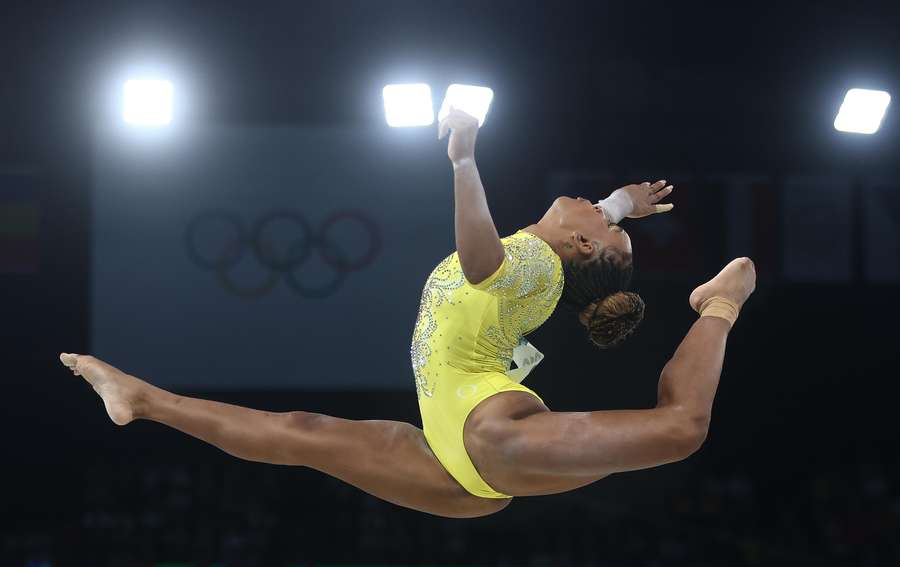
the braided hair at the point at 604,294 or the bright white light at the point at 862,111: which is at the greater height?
the bright white light at the point at 862,111

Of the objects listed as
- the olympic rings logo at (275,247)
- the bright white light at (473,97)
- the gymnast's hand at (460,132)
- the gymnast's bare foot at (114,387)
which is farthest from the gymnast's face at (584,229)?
→ the olympic rings logo at (275,247)

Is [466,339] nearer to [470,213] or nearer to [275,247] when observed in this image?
[470,213]

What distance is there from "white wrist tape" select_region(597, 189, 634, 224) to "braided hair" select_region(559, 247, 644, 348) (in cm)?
16

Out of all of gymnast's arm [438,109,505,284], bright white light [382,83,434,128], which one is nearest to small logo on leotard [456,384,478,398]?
gymnast's arm [438,109,505,284]

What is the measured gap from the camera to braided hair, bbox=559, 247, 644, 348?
→ 298 cm

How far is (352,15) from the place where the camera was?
5754mm

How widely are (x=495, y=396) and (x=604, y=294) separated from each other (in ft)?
1.47

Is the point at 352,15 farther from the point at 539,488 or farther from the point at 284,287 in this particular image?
the point at 539,488

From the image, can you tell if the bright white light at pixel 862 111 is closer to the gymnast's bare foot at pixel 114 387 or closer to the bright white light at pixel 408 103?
the bright white light at pixel 408 103

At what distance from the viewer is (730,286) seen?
3.05 metres

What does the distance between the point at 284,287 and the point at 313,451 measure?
468 centimetres

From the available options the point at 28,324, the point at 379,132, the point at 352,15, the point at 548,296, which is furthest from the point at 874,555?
the point at 28,324

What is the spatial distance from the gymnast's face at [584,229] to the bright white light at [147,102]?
267cm

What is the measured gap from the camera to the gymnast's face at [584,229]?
9.78 ft
